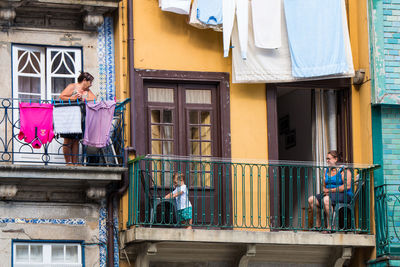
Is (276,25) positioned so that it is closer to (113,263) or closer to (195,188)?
(195,188)

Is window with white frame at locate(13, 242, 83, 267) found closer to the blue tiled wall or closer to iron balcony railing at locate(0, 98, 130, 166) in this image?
iron balcony railing at locate(0, 98, 130, 166)

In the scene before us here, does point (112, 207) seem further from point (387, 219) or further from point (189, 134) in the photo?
point (387, 219)

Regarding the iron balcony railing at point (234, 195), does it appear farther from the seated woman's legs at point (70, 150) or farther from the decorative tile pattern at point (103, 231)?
the seated woman's legs at point (70, 150)

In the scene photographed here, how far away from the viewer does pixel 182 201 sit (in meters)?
19.5

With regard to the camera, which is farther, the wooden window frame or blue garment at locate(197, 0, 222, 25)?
blue garment at locate(197, 0, 222, 25)

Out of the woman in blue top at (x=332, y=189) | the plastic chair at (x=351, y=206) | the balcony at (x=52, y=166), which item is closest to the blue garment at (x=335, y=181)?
the woman in blue top at (x=332, y=189)

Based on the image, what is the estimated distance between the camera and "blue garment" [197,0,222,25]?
20.1 metres

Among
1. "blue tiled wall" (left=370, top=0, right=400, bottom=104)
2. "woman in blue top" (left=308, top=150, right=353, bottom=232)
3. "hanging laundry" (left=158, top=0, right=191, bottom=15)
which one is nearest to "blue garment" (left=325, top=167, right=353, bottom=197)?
"woman in blue top" (left=308, top=150, right=353, bottom=232)

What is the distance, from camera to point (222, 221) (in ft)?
65.5

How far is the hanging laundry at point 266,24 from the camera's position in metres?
20.4

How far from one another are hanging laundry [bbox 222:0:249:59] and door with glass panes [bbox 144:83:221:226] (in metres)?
0.86

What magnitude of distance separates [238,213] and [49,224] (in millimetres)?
2967

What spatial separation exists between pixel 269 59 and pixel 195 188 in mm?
2425

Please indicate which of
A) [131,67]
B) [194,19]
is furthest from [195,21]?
[131,67]
